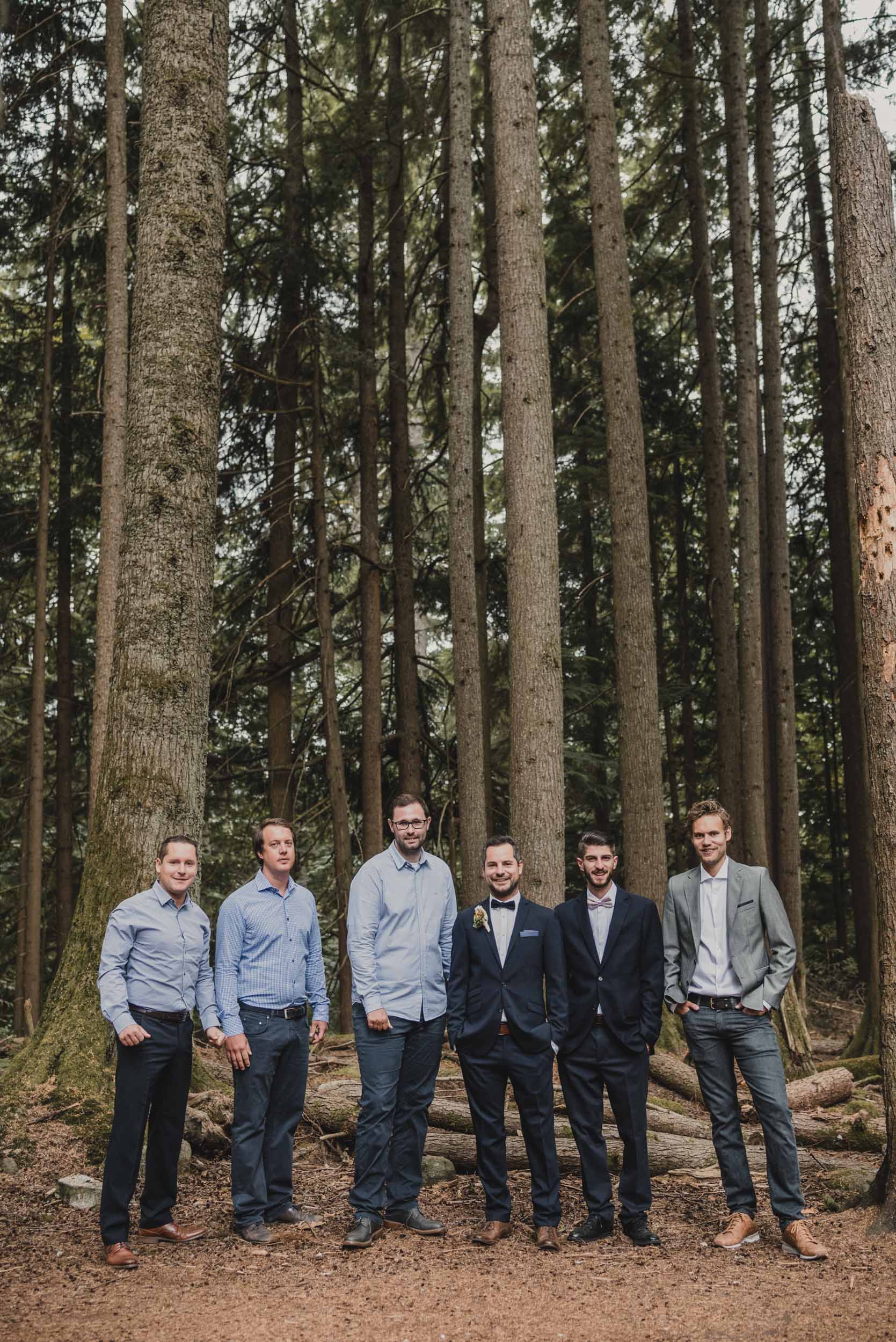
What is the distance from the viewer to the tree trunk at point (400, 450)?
13.6 m

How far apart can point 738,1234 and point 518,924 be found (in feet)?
5.98

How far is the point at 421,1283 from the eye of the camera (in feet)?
15.7

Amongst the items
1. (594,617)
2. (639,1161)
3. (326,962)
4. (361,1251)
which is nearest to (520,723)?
(639,1161)

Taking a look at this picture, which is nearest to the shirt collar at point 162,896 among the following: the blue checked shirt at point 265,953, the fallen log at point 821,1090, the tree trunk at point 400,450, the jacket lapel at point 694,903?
the blue checked shirt at point 265,953

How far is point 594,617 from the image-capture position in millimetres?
18391

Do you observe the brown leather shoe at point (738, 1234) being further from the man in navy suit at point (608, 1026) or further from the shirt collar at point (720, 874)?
the shirt collar at point (720, 874)

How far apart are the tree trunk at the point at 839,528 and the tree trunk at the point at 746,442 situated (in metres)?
2.37

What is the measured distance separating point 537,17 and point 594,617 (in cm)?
888

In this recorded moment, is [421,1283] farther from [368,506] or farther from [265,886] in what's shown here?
[368,506]

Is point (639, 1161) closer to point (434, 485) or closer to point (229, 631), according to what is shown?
point (229, 631)

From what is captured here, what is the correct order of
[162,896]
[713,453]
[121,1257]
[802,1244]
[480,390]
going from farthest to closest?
[713,453] → [480,390] → [162,896] → [802,1244] → [121,1257]

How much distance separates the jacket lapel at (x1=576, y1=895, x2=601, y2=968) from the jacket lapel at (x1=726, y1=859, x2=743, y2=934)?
0.71m

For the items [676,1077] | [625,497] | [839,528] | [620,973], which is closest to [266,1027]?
[620,973]

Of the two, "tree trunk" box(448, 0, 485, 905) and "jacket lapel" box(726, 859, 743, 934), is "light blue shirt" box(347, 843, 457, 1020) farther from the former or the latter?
"tree trunk" box(448, 0, 485, 905)
